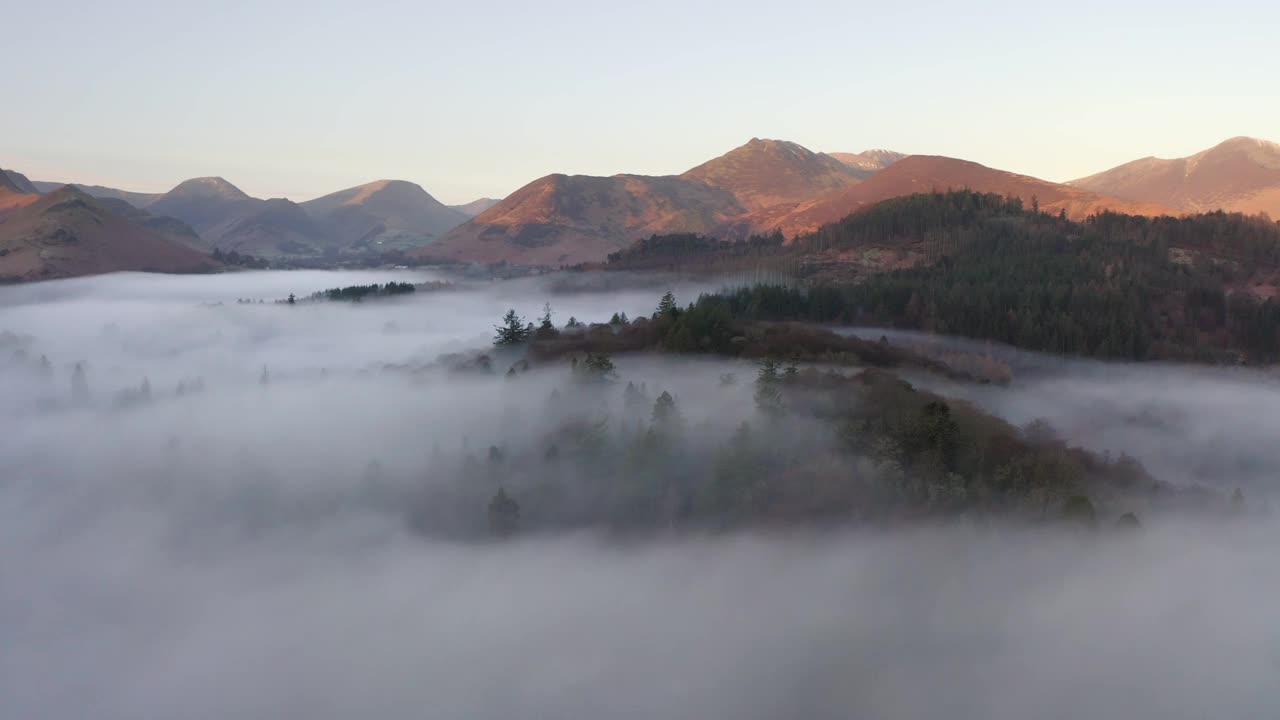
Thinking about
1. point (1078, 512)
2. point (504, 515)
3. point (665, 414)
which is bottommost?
point (504, 515)

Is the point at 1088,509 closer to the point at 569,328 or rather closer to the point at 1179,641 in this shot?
the point at 1179,641

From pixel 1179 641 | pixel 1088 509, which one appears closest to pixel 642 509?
pixel 1088 509

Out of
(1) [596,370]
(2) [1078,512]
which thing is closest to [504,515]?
(1) [596,370]

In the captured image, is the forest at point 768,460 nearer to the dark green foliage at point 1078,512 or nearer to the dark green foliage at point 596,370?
the dark green foliage at point 1078,512

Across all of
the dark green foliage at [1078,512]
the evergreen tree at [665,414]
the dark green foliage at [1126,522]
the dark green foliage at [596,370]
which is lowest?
the dark green foliage at [1126,522]

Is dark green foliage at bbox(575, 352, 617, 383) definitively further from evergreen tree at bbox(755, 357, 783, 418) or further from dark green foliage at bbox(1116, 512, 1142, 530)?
dark green foliage at bbox(1116, 512, 1142, 530)

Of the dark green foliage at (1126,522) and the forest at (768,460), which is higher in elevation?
the forest at (768,460)

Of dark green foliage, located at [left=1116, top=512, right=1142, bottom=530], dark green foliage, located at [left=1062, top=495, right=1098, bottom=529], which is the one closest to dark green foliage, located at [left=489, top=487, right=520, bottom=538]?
dark green foliage, located at [left=1062, top=495, right=1098, bottom=529]

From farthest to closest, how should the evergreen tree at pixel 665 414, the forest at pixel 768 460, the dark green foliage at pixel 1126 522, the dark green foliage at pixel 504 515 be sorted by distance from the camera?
the dark green foliage at pixel 504 515
the evergreen tree at pixel 665 414
the dark green foliage at pixel 1126 522
the forest at pixel 768 460

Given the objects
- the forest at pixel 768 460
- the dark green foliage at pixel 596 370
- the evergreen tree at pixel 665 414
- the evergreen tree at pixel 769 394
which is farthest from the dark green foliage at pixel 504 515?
the evergreen tree at pixel 769 394

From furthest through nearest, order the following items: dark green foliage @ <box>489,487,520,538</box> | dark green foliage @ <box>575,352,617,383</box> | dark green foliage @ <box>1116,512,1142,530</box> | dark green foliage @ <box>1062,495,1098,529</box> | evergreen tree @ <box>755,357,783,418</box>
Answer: dark green foliage @ <box>575,352,617,383</box> → dark green foliage @ <box>489,487,520,538</box> → evergreen tree @ <box>755,357,783,418</box> → dark green foliage @ <box>1116,512,1142,530</box> → dark green foliage @ <box>1062,495,1098,529</box>

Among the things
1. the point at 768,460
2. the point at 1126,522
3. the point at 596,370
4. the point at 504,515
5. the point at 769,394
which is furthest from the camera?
the point at 596,370

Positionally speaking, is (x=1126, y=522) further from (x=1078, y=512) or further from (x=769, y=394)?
(x=769, y=394)
